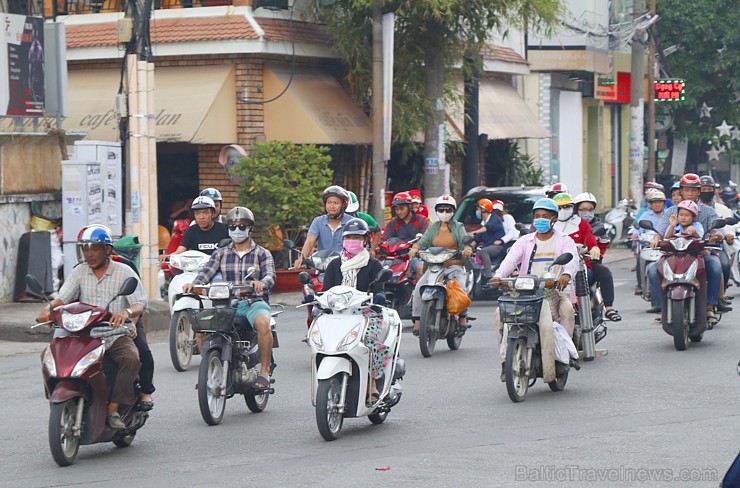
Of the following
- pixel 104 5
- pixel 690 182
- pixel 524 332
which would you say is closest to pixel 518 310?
pixel 524 332

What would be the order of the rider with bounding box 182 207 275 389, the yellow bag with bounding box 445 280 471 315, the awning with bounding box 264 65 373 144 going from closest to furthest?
the rider with bounding box 182 207 275 389 → the yellow bag with bounding box 445 280 471 315 → the awning with bounding box 264 65 373 144

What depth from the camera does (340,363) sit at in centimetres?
982

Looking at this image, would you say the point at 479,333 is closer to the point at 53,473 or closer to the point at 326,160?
the point at 326,160

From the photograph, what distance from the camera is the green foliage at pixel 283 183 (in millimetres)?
22703

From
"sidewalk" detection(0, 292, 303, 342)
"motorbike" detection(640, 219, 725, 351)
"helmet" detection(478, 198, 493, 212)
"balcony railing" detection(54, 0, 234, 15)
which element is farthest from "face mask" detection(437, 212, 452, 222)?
"balcony railing" detection(54, 0, 234, 15)

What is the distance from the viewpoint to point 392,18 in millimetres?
24594

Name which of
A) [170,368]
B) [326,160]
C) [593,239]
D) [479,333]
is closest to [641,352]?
[593,239]

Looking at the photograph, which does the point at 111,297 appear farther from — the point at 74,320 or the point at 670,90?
the point at 670,90

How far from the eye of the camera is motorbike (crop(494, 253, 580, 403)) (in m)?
11.4

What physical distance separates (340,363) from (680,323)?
5.70m

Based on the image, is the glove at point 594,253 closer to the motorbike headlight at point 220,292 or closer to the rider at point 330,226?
the rider at point 330,226

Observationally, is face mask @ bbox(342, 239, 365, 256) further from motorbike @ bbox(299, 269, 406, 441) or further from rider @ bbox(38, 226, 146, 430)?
rider @ bbox(38, 226, 146, 430)

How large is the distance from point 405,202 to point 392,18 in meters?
8.62

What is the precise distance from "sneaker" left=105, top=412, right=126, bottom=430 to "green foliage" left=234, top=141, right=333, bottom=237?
518 inches
